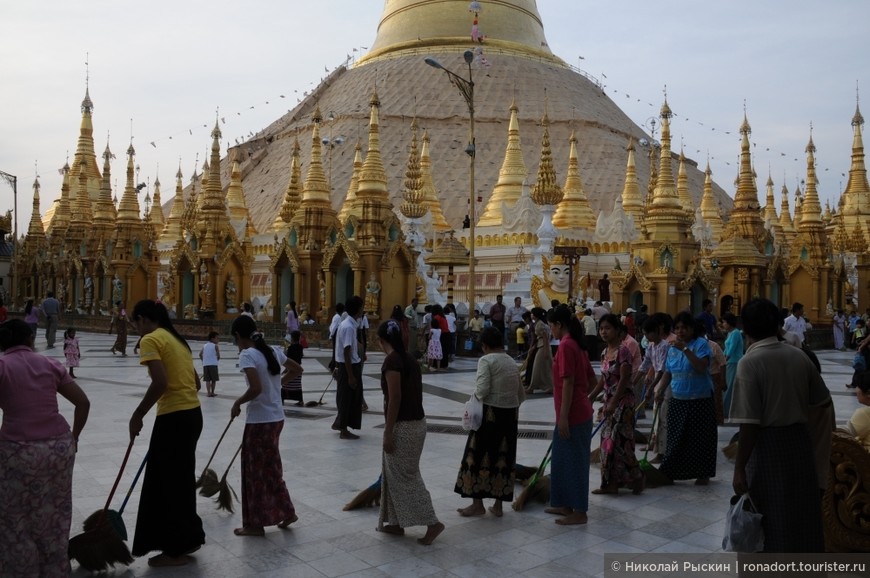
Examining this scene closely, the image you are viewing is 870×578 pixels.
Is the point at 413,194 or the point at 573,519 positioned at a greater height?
the point at 413,194

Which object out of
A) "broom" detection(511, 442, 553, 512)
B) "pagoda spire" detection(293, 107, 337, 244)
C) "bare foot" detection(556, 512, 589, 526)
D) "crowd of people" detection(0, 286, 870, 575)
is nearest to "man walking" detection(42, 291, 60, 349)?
"pagoda spire" detection(293, 107, 337, 244)

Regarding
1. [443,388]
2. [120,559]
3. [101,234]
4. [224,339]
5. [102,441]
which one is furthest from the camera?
[101,234]

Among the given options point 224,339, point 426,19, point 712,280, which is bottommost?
point 224,339

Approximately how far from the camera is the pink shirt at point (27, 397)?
4.54m

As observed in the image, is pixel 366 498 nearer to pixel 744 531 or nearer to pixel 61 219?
pixel 744 531

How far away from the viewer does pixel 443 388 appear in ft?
46.9

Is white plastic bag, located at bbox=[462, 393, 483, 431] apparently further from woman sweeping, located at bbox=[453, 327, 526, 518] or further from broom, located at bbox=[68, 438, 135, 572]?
broom, located at bbox=[68, 438, 135, 572]

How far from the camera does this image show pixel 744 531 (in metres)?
4.19

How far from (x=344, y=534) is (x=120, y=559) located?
5.25 feet

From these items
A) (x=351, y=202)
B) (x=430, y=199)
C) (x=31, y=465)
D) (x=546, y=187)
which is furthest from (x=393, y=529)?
(x=430, y=199)

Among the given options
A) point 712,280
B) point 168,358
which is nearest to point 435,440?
point 168,358

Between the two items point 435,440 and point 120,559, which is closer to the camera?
point 120,559

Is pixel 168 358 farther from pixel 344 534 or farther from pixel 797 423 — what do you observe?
pixel 797 423

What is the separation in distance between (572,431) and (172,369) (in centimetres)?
315
